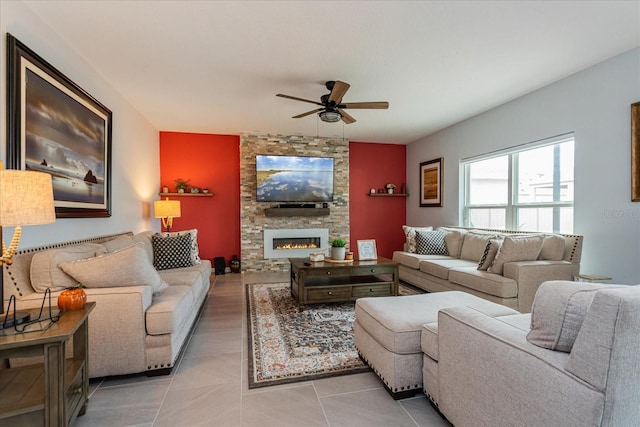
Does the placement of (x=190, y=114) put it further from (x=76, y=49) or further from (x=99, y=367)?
(x=99, y=367)

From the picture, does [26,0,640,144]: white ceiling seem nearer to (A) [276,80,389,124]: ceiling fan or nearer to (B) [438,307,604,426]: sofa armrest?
(A) [276,80,389,124]: ceiling fan

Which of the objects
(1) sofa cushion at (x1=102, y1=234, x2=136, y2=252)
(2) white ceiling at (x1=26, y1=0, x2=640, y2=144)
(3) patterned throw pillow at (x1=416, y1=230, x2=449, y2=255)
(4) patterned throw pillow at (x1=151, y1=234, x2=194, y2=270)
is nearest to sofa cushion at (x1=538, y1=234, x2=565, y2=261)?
(3) patterned throw pillow at (x1=416, y1=230, x2=449, y2=255)

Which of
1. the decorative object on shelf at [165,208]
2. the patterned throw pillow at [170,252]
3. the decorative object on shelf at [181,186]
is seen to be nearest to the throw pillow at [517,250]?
the patterned throw pillow at [170,252]

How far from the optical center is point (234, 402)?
5.94ft

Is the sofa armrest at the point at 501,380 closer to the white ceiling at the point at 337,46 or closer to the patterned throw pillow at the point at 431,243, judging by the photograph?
the white ceiling at the point at 337,46

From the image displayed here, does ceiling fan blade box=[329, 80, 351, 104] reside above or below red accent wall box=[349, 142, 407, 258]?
above

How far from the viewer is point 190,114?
448 centimetres

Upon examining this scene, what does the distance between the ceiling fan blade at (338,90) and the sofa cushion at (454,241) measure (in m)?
2.82

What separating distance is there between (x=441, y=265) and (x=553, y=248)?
1.21 m

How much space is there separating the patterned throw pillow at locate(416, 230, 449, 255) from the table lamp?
14.6 ft

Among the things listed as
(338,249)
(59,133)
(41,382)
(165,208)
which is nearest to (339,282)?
(338,249)

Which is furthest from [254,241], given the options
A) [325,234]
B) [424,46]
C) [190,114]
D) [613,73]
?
[613,73]

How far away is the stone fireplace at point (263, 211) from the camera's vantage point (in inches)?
223

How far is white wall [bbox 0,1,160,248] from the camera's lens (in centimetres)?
201
